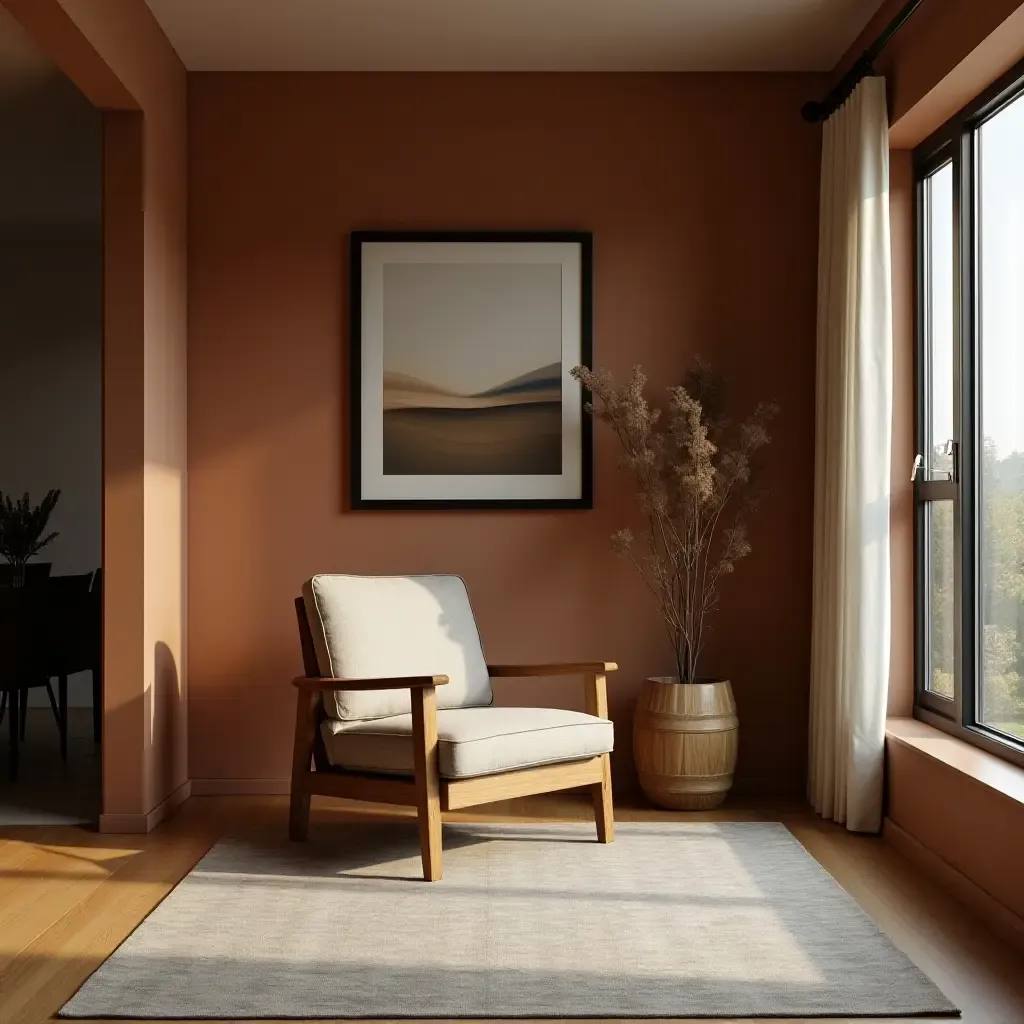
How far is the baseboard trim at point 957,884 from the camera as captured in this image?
116 inches

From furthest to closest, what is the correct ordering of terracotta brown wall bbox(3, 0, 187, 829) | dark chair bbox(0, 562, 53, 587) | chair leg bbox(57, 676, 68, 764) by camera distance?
dark chair bbox(0, 562, 53, 587)
chair leg bbox(57, 676, 68, 764)
terracotta brown wall bbox(3, 0, 187, 829)

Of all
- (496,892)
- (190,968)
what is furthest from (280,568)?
(190,968)

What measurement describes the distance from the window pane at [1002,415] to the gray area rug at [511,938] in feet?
2.58

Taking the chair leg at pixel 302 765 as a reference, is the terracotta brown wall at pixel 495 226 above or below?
above

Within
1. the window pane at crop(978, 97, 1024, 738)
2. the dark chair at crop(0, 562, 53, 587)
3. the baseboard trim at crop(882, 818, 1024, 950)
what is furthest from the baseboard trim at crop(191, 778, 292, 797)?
the window pane at crop(978, 97, 1024, 738)

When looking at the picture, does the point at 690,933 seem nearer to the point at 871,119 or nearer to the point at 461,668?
the point at 461,668

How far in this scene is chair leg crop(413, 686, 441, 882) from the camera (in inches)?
134

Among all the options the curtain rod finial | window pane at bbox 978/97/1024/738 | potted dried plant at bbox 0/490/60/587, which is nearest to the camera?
window pane at bbox 978/97/1024/738

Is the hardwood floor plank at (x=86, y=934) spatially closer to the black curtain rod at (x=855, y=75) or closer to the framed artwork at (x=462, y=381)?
the framed artwork at (x=462, y=381)

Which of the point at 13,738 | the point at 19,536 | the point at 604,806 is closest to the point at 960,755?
the point at 604,806

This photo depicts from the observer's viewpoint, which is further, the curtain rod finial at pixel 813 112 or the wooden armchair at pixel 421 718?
the curtain rod finial at pixel 813 112

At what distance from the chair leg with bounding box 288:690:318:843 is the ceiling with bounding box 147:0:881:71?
7.52ft

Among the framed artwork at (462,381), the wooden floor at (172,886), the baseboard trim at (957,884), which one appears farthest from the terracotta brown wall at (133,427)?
the baseboard trim at (957,884)

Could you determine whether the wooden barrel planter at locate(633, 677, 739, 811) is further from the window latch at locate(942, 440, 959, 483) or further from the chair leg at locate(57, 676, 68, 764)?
the chair leg at locate(57, 676, 68, 764)
